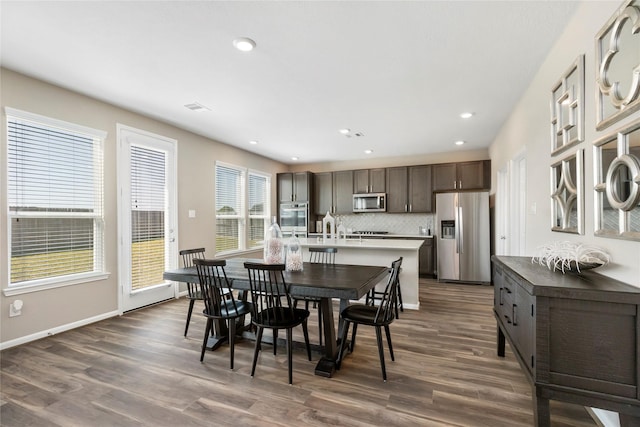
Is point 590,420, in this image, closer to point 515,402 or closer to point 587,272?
point 515,402

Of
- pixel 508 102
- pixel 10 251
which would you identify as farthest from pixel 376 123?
pixel 10 251

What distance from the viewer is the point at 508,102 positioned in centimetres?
364

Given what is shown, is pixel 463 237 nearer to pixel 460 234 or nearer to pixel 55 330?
pixel 460 234

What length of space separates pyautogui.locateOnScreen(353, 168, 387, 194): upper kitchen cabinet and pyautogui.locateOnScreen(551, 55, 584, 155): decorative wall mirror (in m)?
4.41

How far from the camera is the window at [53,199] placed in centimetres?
294

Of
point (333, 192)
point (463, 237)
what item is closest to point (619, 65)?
point (463, 237)

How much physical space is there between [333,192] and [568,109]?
5382 mm

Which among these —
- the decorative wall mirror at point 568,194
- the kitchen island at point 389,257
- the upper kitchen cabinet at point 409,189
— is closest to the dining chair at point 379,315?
the decorative wall mirror at point 568,194

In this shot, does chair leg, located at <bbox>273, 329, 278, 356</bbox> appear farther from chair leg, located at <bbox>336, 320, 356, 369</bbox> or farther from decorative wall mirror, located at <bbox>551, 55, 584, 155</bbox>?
decorative wall mirror, located at <bbox>551, 55, 584, 155</bbox>

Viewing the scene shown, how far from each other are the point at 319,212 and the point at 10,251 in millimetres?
5533

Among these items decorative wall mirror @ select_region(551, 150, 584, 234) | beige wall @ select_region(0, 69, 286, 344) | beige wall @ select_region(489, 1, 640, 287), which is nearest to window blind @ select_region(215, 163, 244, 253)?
beige wall @ select_region(0, 69, 286, 344)

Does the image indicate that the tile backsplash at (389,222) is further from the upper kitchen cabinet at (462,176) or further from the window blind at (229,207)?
the window blind at (229,207)

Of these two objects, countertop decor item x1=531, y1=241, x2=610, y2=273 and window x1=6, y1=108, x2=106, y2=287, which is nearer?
countertop decor item x1=531, y1=241, x2=610, y2=273

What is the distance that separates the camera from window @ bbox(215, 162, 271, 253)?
221 inches
